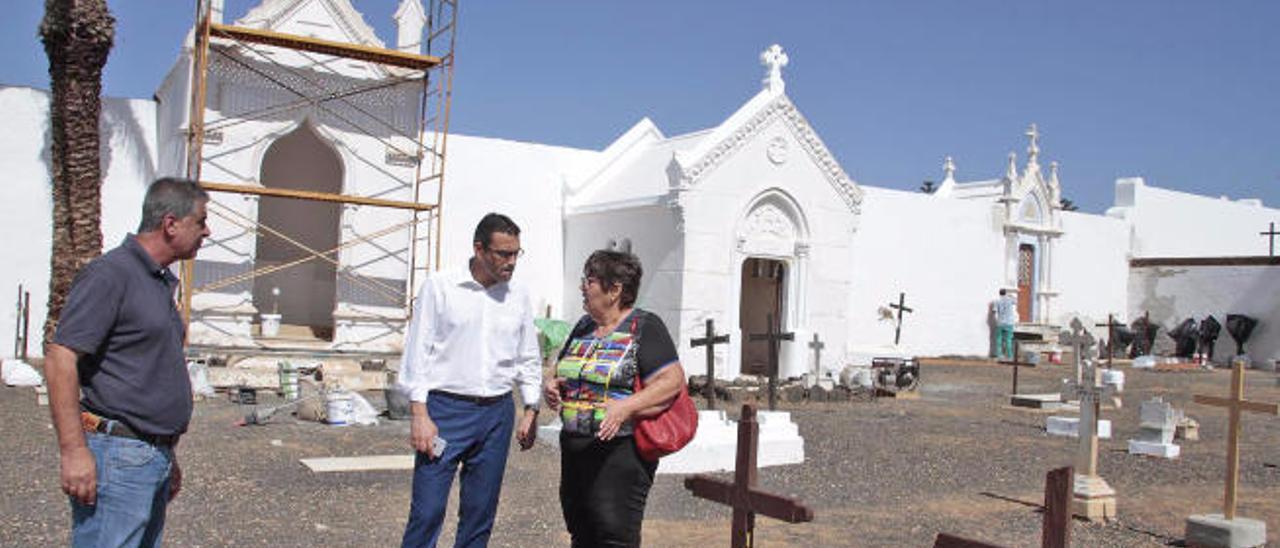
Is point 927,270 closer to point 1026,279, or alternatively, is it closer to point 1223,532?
point 1026,279

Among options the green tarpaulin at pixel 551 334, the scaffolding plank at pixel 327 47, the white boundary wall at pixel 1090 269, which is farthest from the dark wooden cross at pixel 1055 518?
the white boundary wall at pixel 1090 269

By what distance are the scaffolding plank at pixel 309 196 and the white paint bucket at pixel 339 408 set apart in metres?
5.06

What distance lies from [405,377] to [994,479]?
669cm

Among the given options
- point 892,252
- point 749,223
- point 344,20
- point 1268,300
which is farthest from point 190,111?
point 1268,300

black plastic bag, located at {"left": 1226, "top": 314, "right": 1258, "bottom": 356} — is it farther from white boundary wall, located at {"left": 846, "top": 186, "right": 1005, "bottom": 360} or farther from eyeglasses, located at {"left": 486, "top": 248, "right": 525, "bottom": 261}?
eyeglasses, located at {"left": 486, "top": 248, "right": 525, "bottom": 261}

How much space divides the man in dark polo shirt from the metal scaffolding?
12.6m

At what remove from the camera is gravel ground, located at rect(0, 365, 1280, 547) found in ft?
22.5

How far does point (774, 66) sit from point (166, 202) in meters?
15.9

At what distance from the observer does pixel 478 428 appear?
464cm

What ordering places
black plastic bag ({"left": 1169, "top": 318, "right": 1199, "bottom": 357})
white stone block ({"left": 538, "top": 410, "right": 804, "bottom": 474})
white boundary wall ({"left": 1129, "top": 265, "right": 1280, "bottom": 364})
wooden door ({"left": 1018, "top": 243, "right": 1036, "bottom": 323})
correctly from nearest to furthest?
white stone block ({"left": 538, "top": 410, "right": 804, "bottom": 474}) < wooden door ({"left": 1018, "top": 243, "right": 1036, "bottom": 323}) < white boundary wall ({"left": 1129, "top": 265, "right": 1280, "bottom": 364}) < black plastic bag ({"left": 1169, "top": 318, "right": 1199, "bottom": 357})

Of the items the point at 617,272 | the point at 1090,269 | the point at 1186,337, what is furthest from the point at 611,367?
the point at 1186,337

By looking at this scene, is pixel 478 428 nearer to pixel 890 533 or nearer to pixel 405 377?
pixel 405 377

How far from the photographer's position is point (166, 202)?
11.7 ft

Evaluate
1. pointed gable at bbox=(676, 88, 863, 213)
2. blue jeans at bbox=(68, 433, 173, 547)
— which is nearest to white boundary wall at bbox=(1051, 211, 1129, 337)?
pointed gable at bbox=(676, 88, 863, 213)
